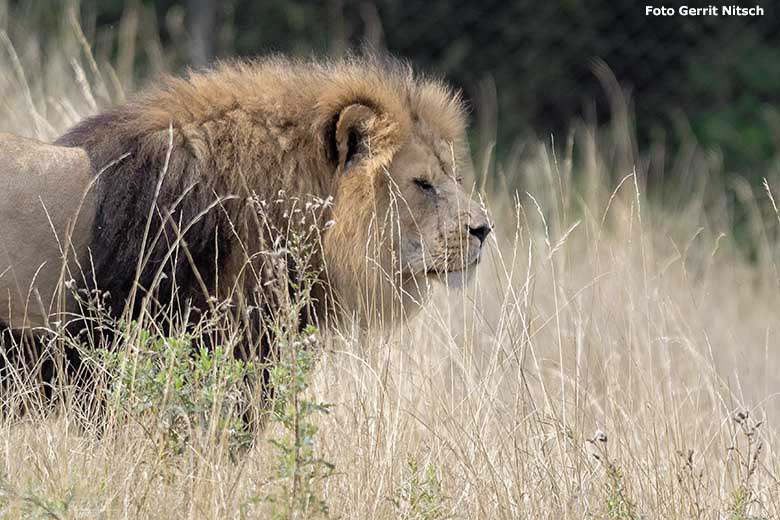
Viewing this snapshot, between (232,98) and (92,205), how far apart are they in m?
0.61

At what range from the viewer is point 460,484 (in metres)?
3.96

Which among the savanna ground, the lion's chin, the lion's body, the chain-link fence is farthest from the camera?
the chain-link fence

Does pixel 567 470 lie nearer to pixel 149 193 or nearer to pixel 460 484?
pixel 460 484

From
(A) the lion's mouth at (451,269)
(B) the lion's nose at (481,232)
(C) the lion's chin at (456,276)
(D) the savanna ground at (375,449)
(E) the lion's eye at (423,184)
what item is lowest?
(D) the savanna ground at (375,449)

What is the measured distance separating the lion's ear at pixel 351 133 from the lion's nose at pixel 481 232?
460 millimetres

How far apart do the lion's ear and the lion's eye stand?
219 mm

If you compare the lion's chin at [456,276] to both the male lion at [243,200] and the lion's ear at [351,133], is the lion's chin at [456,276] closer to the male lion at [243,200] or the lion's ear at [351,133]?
the male lion at [243,200]

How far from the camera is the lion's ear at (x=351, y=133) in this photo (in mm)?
4531

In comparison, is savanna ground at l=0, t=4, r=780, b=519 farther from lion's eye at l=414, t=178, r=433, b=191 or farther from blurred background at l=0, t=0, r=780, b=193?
blurred background at l=0, t=0, r=780, b=193

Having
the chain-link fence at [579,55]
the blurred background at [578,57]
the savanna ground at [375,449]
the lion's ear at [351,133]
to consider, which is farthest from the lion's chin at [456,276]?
the chain-link fence at [579,55]

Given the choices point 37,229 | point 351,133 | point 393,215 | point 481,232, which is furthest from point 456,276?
point 37,229

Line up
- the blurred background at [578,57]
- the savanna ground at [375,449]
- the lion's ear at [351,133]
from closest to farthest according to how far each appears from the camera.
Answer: the savanna ground at [375,449] < the lion's ear at [351,133] < the blurred background at [578,57]

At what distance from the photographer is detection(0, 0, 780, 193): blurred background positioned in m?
15.1

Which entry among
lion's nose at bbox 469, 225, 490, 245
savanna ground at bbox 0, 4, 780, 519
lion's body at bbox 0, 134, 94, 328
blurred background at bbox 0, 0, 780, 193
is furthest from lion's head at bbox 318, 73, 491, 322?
blurred background at bbox 0, 0, 780, 193
